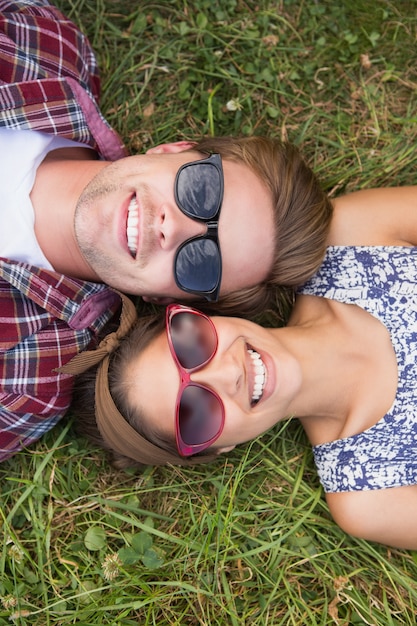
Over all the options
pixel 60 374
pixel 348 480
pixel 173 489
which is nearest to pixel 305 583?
pixel 348 480

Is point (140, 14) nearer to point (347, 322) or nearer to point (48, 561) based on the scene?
point (347, 322)

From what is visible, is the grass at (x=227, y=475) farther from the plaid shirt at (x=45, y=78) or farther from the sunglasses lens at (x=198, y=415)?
the sunglasses lens at (x=198, y=415)

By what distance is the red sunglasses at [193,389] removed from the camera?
300cm

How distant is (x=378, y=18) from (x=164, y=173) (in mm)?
2409

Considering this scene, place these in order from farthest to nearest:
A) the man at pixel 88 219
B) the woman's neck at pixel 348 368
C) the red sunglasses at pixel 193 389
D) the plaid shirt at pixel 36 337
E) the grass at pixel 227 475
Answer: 1. the grass at pixel 227 475
2. the woman's neck at pixel 348 368
3. the plaid shirt at pixel 36 337
4. the man at pixel 88 219
5. the red sunglasses at pixel 193 389

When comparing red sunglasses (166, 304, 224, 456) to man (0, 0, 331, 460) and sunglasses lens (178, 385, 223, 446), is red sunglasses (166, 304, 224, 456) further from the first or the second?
man (0, 0, 331, 460)

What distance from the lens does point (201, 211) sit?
3.06 metres

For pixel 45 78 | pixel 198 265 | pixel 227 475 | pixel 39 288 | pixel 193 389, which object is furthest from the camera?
pixel 227 475

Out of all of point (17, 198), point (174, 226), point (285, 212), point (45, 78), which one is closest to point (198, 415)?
point (174, 226)

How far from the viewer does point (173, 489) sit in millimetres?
4012

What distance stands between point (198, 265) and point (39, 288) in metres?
1.02

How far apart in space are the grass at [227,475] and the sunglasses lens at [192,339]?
3.40 feet

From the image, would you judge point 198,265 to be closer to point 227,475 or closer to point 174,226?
point 174,226

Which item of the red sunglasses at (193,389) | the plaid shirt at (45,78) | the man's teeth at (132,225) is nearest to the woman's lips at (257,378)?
the red sunglasses at (193,389)
